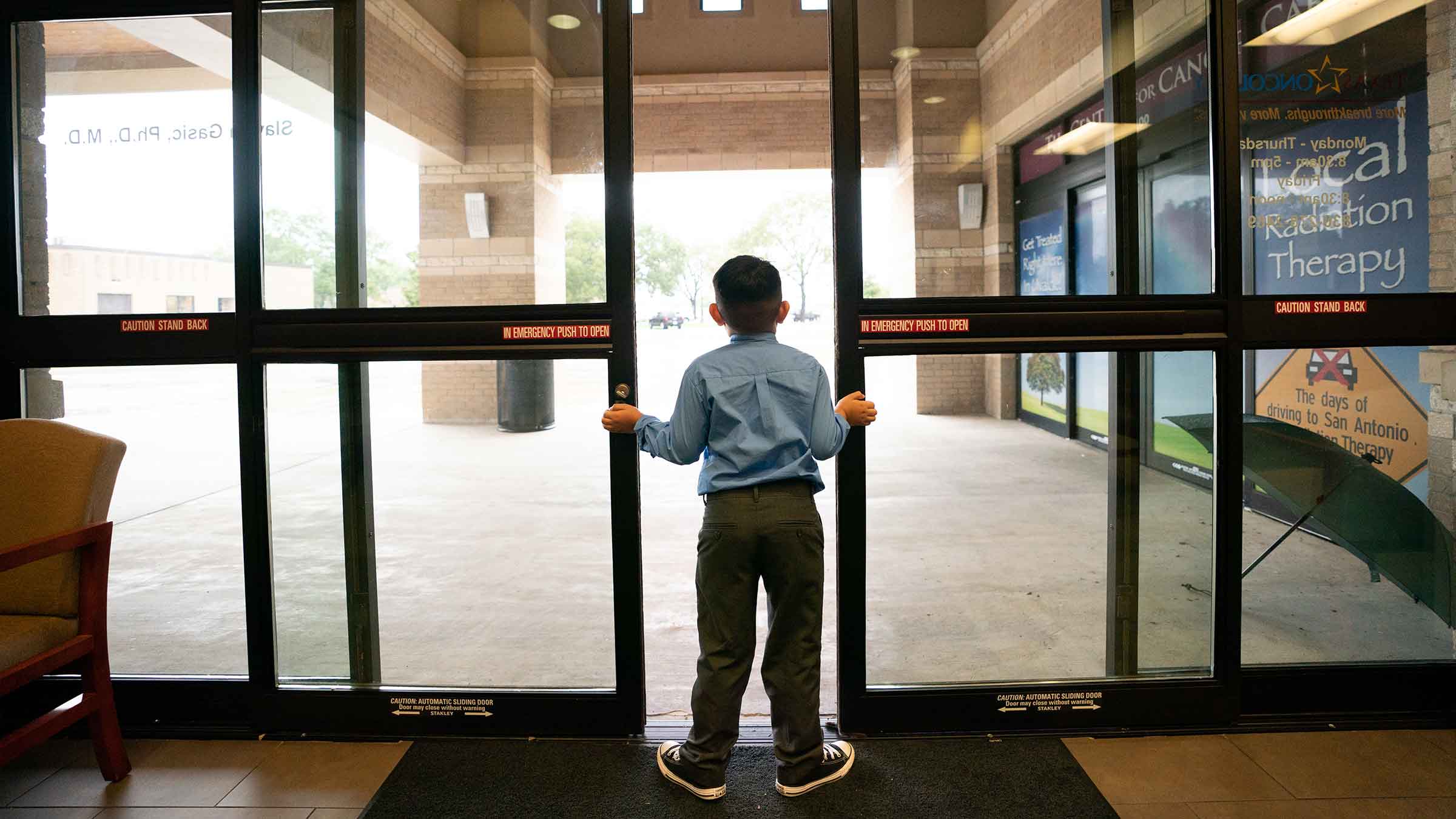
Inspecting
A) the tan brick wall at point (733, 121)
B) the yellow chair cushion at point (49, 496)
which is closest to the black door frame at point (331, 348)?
the yellow chair cushion at point (49, 496)

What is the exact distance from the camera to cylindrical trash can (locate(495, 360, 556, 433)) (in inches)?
108

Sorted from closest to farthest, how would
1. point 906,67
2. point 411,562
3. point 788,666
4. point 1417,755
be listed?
point 788,666 < point 1417,755 < point 906,67 < point 411,562

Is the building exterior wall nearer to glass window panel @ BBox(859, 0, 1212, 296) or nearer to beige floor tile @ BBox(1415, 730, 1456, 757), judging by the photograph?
glass window panel @ BBox(859, 0, 1212, 296)

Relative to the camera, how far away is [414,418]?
2.87 metres

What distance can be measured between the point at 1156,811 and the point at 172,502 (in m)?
4.17

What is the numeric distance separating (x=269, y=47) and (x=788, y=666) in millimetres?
2481

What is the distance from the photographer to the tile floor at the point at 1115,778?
7.49 feet

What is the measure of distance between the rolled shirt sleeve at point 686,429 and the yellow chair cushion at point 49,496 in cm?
162

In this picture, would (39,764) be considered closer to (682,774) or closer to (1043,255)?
(682,774)

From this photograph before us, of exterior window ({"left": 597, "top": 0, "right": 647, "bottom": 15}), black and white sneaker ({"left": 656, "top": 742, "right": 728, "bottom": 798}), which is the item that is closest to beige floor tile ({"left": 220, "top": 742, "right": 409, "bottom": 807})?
black and white sneaker ({"left": 656, "top": 742, "right": 728, "bottom": 798})

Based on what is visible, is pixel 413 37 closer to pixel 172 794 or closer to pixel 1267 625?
pixel 172 794

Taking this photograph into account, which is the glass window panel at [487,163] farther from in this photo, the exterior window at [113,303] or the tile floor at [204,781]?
the tile floor at [204,781]

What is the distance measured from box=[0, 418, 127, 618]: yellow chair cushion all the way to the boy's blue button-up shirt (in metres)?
1.63

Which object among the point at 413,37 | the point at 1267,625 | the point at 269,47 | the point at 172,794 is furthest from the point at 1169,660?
the point at 269,47
